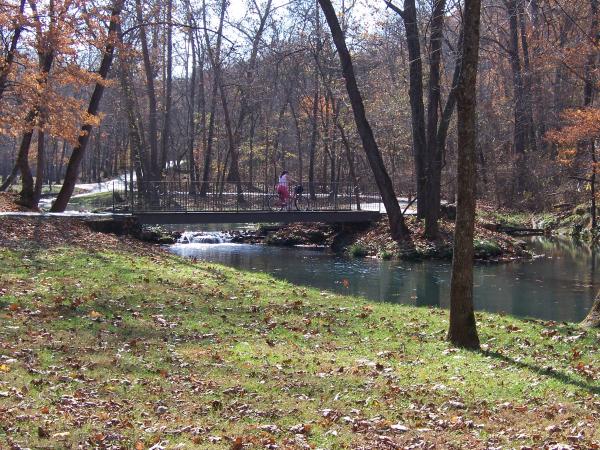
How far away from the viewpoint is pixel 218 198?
96.6ft

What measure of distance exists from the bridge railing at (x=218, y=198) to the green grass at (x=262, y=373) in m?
14.9

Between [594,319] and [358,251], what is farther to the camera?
[358,251]

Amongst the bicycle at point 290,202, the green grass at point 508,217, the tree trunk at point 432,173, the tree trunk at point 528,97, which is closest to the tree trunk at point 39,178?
the bicycle at point 290,202

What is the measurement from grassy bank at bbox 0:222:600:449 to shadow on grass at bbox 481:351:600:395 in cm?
2

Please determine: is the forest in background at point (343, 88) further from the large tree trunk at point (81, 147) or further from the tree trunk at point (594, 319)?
the tree trunk at point (594, 319)

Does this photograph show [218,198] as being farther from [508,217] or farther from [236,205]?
[508,217]

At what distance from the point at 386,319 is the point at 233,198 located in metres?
18.9

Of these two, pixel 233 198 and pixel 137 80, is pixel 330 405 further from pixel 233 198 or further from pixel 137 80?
pixel 137 80

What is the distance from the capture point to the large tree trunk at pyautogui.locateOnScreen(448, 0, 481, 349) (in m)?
9.05

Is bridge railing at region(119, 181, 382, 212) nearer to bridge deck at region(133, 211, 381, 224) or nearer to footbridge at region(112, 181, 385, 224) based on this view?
footbridge at region(112, 181, 385, 224)

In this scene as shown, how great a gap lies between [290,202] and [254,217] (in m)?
2.10

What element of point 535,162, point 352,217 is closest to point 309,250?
point 352,217

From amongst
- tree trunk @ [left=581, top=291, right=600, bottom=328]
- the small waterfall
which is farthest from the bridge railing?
tree trunk @ [left=581, top=291, right=600, bottom=328]

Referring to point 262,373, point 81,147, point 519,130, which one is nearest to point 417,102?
point 81,147
